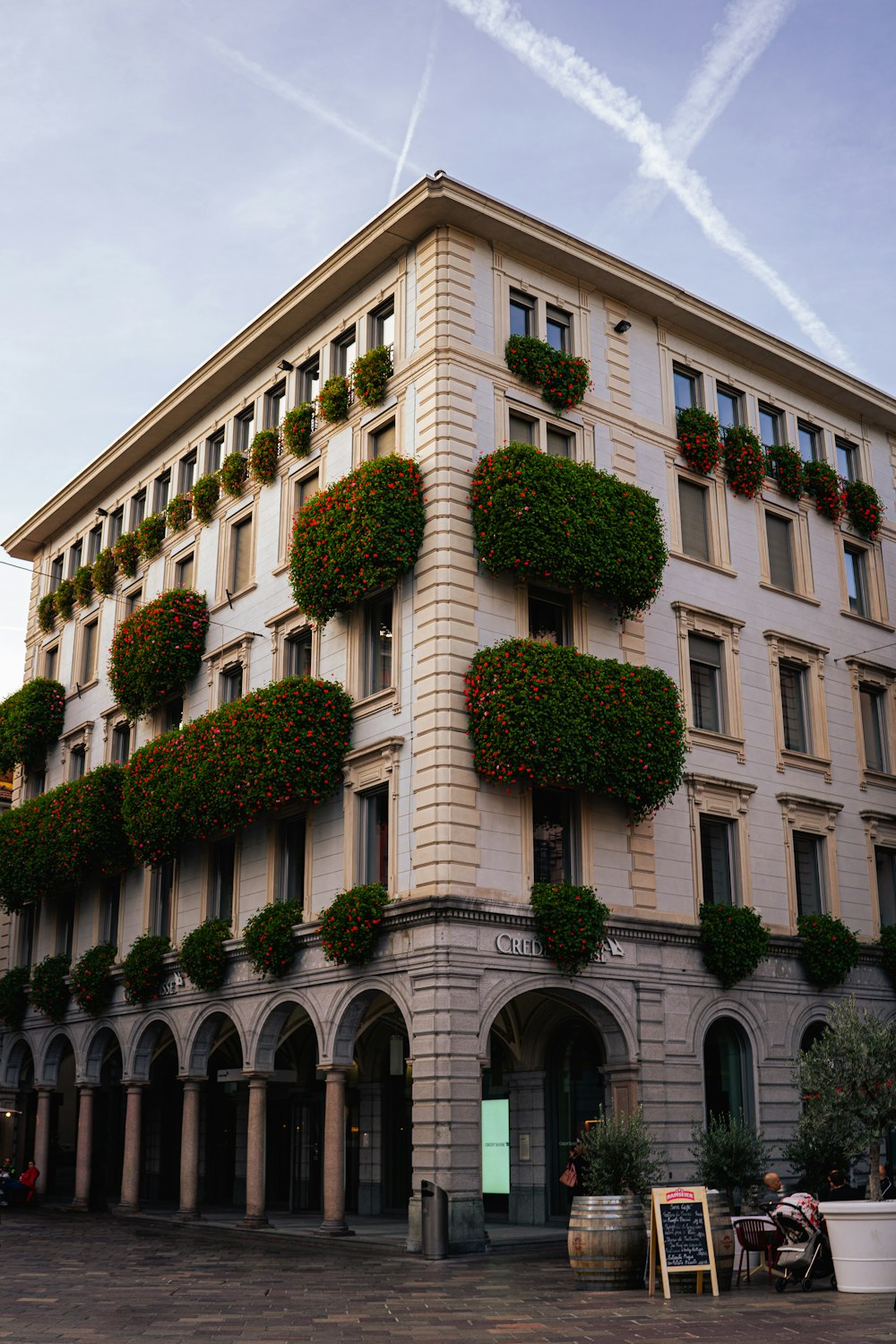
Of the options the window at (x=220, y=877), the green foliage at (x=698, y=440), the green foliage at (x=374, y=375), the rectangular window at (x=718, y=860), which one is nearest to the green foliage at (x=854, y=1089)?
the rectangular window at (x=718, y=860)

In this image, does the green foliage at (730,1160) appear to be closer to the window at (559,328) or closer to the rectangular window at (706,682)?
the rectangular window at (706,682)

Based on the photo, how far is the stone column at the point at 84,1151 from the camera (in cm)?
3606

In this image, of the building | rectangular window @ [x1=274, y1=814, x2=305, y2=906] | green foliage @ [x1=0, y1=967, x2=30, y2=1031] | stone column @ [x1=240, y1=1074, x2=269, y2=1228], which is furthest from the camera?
green foliage @ [x1=0, y1=967, x2=30, y2=1031]

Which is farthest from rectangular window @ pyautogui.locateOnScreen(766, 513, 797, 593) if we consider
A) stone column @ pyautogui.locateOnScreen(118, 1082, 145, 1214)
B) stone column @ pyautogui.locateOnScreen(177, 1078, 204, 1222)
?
stone column @ pyautogui.locateOnScreen(118, 1082, 145, 1214)

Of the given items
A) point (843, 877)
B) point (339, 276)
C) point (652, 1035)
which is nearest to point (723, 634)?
point (843, 877)

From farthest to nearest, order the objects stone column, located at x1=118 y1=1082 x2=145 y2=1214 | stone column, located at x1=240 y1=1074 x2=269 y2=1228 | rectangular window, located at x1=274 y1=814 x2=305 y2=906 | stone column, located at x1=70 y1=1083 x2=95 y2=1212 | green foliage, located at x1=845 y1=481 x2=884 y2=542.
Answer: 1. green foliage, located at x1=845 y1=481 x2=884 y2=542
2. stone column, located at x1=70 y1=1083 x2=95 y2=1212
3. stone column, located at x1=118 y1=1082 x2=145 y2=1214
4. rectangular window, located at x1=274 y1=814 x2=305 y2=906
5. stone column, located at x1=240 y1=1074 x2=269 y2=1228

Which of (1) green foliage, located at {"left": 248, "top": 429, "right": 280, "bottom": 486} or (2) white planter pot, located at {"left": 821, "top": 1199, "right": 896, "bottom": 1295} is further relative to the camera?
(1) green foliage, located at {"left": 248, "top": 429, "right": 280, "bottom": 486}

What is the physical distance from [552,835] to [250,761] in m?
6.30

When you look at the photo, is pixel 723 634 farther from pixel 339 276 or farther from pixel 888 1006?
pixel 339 276

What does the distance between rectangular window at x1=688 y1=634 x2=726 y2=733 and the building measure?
0.08 metres

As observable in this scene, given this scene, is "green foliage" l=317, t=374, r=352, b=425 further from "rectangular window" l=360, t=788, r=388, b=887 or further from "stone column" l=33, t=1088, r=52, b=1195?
"stone column" l=33, t=1088, r=52, b=1195

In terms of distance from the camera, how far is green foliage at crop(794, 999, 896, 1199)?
65.7 feet

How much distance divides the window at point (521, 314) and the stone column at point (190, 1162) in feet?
62.3

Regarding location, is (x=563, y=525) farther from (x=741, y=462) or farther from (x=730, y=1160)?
(x=730, y=1160)
